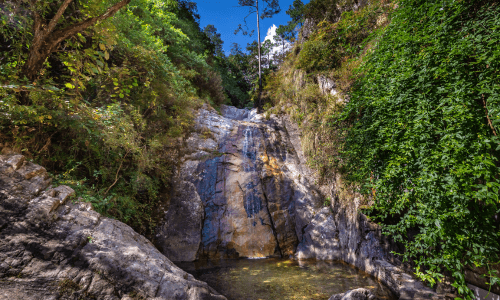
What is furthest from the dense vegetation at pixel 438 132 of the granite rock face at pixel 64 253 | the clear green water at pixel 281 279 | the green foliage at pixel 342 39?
the granite rock face at pixel 64 253

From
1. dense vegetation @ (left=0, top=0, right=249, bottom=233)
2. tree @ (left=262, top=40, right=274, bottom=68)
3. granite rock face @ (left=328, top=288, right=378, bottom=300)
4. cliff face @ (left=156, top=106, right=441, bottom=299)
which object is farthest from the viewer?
tree @ (left=262, top=40, right=274, bottom=68)

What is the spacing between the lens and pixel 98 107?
5.30m

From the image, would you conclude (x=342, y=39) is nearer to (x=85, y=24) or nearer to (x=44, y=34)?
(x=85, y=24)

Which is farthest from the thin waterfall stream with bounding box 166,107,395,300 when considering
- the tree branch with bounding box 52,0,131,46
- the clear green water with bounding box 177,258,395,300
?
the tree branch with bounding box 52,0,131,46

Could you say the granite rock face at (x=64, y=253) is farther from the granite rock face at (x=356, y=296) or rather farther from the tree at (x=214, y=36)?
the tree at (x=214, y=36)

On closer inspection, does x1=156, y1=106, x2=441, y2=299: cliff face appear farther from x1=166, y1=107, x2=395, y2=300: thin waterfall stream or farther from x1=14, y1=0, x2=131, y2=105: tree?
x1=14, y1=0, x2=131, y2=105: tree

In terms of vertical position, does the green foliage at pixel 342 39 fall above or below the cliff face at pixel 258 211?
above

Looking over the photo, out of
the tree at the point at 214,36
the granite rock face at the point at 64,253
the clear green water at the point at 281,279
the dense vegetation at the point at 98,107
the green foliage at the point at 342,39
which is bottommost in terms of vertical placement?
the clear green water at the point at 281,279

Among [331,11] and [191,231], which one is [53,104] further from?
[331,11]

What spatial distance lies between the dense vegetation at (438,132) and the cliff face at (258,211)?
143 centimetres

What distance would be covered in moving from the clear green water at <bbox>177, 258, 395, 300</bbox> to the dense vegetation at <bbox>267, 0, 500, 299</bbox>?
156cm

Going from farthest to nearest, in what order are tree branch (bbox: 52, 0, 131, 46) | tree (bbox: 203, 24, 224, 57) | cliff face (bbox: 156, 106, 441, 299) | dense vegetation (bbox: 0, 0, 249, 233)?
tree (bbox: 203, 24, 224, 57) < cliff face (bbox: 156, 106, 441, 299) < dense vegetation (bbox: 0, 0, 249, 233) < tree branch (bbox: 52, 0, 131, 46)

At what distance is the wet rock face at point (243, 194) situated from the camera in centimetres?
665

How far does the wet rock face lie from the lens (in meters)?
6.65
